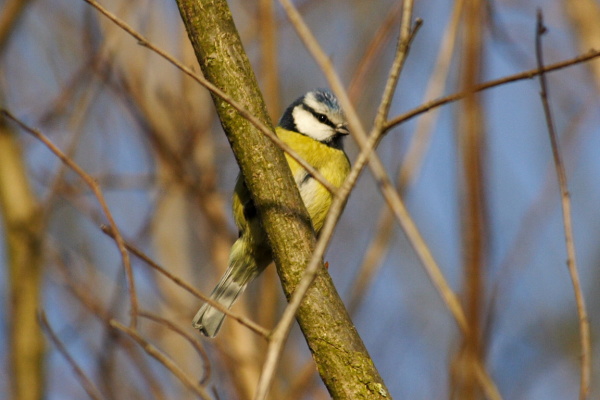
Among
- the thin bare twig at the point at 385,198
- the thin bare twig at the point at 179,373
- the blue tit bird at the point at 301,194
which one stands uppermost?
the blue tit bird at the point at 301,194

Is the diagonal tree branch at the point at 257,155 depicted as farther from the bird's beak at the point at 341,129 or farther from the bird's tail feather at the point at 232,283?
the bird's beak at the point at 341,129

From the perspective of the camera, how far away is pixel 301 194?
3217 mm

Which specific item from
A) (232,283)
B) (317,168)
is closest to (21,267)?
(232,283)

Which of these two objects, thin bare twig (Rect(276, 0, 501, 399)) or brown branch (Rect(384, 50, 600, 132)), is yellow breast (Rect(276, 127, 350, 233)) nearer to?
brown branch (Rect(384, 50, 600, 132))

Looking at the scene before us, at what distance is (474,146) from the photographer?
1.21 meters

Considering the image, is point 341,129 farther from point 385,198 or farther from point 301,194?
point 385,198

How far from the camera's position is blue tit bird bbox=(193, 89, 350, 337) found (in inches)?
127

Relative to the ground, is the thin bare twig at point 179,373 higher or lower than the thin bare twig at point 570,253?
lower

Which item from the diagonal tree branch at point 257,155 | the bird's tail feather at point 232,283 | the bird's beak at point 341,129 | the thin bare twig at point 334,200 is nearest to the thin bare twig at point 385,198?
the thin bare twig at point 334,200

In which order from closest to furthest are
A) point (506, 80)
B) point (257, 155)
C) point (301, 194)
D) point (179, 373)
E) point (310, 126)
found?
1. point (179, 373)
2. point (506, 80)
3. point (257, 155)
4. point (301, 194)
5. point (310, 126)

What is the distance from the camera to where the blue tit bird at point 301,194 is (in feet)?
10.6

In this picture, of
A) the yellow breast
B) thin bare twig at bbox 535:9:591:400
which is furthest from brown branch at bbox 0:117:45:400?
thin bare twig at bbox 535:9:591:400

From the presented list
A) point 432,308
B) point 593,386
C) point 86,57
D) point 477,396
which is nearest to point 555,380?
point 593,386

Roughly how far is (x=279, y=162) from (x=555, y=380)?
4335mm
